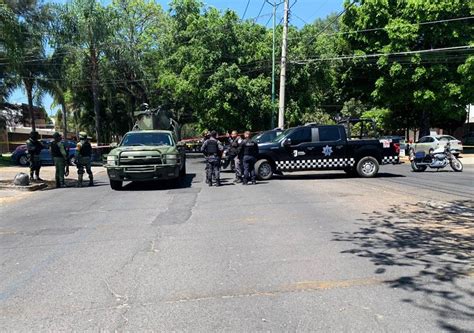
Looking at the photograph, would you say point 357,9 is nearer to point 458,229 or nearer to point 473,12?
point 473,12

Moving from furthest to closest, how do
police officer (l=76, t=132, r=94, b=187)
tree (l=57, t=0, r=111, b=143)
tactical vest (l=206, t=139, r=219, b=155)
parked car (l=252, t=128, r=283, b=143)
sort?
tree (l=57, t=0, r=111, b=143) → parked car (l=252, t=128, r=283, b=143) → police officer (l=76, t=132, r=94, b=187) → tactical vest (l=206, t=139, r=219, b=155)

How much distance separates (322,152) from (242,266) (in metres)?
11.7

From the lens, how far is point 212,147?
15422 millimetres

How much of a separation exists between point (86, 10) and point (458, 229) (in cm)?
2984

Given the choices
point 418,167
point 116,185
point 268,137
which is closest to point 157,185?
point 116,185

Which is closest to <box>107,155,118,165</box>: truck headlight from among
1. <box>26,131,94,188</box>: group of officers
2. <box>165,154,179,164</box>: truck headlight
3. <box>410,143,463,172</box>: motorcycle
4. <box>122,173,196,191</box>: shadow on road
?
<box>122,173,196,191</box>: shadow on road

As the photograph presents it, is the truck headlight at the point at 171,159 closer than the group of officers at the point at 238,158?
Yes

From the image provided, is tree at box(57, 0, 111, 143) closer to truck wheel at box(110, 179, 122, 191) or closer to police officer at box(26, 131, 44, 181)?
police officer at box(26, 131, 44, 181)

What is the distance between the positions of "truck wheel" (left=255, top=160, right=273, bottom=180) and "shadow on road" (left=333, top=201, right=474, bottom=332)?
7127mm

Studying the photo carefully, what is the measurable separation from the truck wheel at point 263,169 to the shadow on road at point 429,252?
7127 mm

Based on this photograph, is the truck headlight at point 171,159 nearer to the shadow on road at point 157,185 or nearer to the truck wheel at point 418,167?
the shadow on road at point 157,185

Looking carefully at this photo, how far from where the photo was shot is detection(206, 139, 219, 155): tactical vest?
1543 centimetres

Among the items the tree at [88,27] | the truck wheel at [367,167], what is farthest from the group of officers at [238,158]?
the tree at [88,27]

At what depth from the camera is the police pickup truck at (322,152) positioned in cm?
1720
